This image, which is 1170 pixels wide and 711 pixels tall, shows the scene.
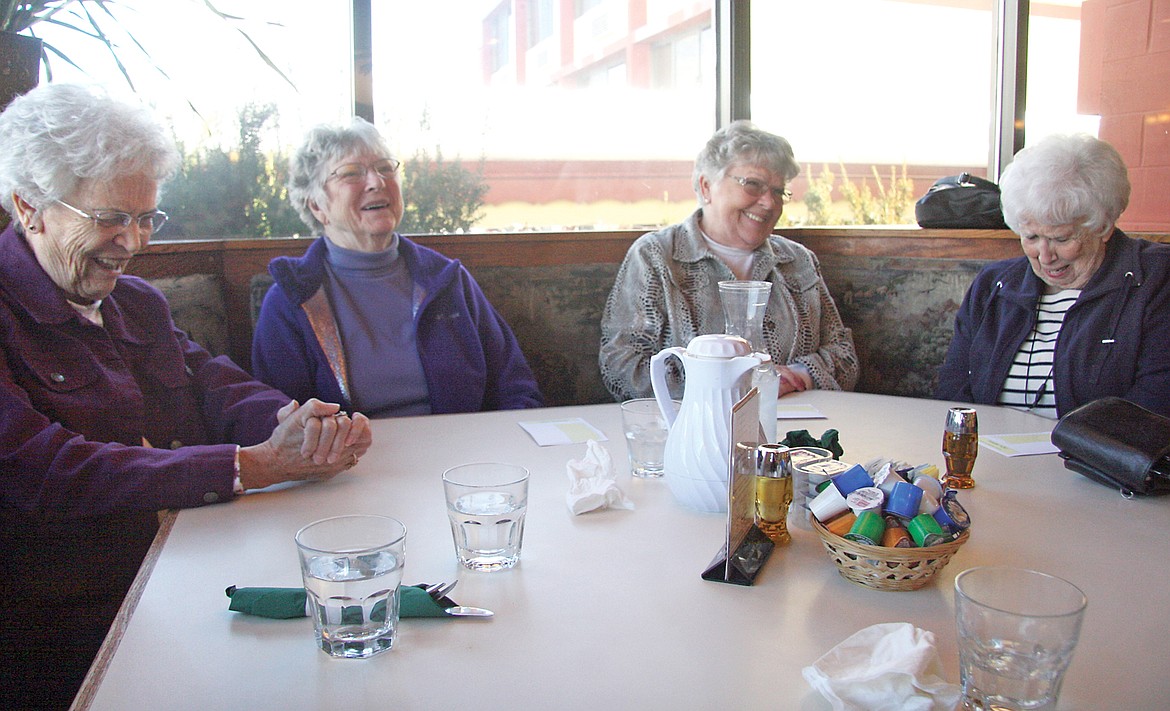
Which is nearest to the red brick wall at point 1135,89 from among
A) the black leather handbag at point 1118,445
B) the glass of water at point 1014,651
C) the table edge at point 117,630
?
the black leather handbag at point 1118,445

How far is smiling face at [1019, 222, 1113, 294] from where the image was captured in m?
2.26

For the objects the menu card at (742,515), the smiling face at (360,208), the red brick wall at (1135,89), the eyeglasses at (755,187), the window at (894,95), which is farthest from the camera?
the window at (894,95)

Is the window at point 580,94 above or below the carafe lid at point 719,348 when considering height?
above

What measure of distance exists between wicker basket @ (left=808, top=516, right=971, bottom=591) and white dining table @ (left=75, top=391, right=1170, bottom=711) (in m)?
0.02

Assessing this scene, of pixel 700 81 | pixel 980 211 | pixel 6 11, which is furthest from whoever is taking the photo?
pixel 700 81

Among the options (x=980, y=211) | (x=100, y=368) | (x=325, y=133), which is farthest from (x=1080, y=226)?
(x=100, y=368)

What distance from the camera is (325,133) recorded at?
2523 mm

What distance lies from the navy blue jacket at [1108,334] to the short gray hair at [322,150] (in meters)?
1.80

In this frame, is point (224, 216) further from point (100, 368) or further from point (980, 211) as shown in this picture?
point (980, 211)

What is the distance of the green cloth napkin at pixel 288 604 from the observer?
38.3 inches

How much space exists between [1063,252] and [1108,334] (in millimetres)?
233

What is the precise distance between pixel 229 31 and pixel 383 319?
119 cm

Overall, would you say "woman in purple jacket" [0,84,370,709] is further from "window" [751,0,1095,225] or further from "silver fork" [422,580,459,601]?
"window" [751,0,1095,225]

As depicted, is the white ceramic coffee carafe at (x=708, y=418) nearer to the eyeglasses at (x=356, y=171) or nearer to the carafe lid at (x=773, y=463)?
the carafe lid at (x=773, y=463)
